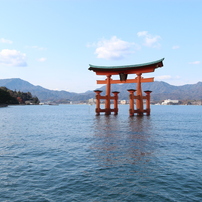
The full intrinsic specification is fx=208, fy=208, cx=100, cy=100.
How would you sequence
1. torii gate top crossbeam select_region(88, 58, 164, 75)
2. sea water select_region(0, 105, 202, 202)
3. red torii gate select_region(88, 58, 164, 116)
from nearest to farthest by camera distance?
sea water select_region(0, 105, 202, 202)
torii gate top crossbeam select_region(88, 58, 164, 75)
red torii gate select_region(88, 58, 164, 116)

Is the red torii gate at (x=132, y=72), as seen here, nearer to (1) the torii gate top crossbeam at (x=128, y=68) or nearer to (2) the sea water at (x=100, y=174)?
(1) the torii gate top crossbeam at (x=128, y=68)

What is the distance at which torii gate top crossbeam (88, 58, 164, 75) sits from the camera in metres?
37.5

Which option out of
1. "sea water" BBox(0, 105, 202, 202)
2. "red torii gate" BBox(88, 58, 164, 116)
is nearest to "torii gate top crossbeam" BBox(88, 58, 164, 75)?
"red torii gate" BBox(88, 58, 164, 116)

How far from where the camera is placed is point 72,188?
24.6 feet

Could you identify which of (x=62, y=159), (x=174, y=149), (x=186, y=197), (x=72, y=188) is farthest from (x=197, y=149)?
(x=72, y=188)

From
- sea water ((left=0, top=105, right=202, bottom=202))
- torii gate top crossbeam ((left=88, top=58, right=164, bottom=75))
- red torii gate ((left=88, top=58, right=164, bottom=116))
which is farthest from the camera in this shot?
red torii gate ((left=88, top=58, right=164, bottom=116))

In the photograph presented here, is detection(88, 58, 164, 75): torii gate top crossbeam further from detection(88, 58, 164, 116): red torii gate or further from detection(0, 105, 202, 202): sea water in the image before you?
detection(0, 105, 202, 202): sea water

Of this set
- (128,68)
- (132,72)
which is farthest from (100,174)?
(132,72)

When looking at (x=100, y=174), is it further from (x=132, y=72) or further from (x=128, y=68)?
(x=132, y=72)

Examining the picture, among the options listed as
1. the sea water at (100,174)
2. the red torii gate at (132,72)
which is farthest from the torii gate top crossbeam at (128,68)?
the sea water at (100,174)

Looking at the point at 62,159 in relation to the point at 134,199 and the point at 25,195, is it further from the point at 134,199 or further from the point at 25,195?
the point at 134,199

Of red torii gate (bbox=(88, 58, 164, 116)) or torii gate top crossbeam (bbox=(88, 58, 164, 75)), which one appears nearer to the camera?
torii gate top crossbeam (bbox=(88, 58, 164, 75))

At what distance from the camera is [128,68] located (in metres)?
40.8

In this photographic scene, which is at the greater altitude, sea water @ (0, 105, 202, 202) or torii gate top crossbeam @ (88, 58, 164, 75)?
torii gate top crossbeam @ (88, 58, 164, 75)
